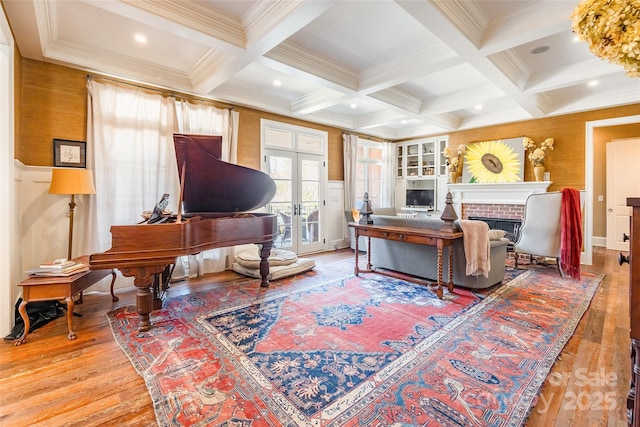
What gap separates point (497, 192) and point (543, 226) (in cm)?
190

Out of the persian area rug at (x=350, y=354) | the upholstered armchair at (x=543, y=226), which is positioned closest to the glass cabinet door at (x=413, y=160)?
the upholstered armchair at (x=543, y=226)

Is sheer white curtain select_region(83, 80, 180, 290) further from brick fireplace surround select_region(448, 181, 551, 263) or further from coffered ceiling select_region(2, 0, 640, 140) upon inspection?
brick fireplace surround select_region(448, 181, 551, 263)

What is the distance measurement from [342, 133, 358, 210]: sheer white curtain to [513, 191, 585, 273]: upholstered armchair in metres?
3.36

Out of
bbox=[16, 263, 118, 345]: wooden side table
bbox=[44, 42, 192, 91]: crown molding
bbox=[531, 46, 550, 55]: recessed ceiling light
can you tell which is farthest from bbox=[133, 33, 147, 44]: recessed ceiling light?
bbox=[531, 46, 550, 55]: recessed ceiling light

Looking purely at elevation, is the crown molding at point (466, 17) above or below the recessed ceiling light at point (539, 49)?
below

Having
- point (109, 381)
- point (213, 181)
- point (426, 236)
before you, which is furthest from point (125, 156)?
point (426, 236)

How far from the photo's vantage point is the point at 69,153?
11.2 ft

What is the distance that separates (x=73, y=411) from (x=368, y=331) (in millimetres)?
2027

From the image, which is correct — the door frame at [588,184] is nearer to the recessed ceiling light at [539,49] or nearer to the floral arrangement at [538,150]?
the floral arrangement at [538,150]

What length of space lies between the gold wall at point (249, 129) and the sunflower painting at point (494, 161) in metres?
0.17

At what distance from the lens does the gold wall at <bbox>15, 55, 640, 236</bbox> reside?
3178mm

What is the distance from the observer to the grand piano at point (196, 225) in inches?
91.4

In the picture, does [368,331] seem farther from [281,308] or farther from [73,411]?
[73,411]

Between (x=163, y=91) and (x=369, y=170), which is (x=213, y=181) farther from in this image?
(x=369, y=170)
